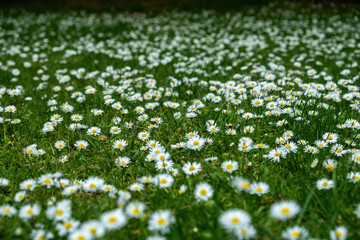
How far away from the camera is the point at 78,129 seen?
2.93m

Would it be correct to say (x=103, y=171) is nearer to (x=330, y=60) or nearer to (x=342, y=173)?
(x=342, y=173)

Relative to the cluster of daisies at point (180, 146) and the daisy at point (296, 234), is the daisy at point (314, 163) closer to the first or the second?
the cluster of daisies at point (180, 146)

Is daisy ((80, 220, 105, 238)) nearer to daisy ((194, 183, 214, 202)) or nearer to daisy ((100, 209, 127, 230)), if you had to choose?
daisy ((100, 209, 127, 230))

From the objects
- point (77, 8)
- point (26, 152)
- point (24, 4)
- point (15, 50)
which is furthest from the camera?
point (24, 4)

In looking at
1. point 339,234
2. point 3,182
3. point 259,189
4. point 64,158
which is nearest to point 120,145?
point 64,158

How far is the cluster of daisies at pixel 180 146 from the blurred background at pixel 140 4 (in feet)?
34.0

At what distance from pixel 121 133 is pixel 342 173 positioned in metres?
2.11

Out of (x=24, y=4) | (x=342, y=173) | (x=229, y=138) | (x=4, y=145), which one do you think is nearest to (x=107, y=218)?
(x=229, y=138)

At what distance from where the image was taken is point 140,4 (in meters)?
17.6

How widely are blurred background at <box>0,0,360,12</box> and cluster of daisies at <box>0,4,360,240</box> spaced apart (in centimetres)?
1037

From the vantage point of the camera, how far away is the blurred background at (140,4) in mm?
14625

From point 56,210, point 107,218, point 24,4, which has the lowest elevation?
point 24,4

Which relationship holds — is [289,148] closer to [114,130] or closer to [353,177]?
[353,177]

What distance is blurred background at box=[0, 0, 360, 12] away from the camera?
14.6 meters
